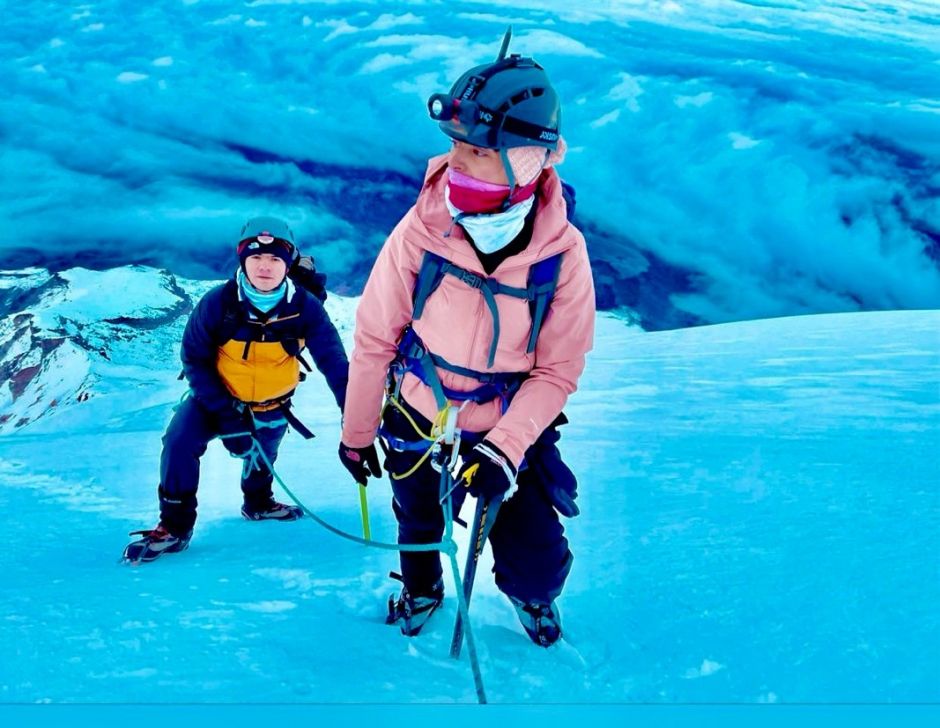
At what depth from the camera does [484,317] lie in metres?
1.29

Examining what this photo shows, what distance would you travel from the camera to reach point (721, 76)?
4.66m

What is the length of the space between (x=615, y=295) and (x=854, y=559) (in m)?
2.35

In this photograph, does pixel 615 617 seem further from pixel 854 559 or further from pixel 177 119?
pixel 177 119

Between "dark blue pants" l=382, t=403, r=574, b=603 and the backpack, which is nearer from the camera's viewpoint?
"dark blue pants" l=382, t=403, r=574, b=603

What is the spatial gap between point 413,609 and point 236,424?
0.63m

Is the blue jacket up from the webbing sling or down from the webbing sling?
down

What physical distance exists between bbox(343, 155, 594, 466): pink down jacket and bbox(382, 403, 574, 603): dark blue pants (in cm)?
9

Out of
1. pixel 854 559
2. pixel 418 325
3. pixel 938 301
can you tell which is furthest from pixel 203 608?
pixel 938 301

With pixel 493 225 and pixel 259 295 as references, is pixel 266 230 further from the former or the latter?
pixel 493 225

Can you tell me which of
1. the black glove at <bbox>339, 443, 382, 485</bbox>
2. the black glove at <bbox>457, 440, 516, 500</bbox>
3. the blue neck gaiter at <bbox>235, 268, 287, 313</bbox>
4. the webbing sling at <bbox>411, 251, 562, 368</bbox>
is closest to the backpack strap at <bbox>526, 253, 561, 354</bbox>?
the webbing sling at <bbox>411, 251, 562, 368</bbox>

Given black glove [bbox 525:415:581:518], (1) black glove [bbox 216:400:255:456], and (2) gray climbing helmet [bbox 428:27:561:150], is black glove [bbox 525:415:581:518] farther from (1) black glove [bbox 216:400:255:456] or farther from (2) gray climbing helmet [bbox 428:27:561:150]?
(1) black glove [bbox 216:400:255:456]

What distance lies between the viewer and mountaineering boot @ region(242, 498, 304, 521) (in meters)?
2.04

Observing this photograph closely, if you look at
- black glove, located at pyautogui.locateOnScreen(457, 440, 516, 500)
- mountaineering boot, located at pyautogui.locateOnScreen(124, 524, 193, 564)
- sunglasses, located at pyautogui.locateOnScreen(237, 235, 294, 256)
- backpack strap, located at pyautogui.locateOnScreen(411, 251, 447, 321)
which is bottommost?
mountaineering boot, located at pyautogui.locateOnScreen(124, 524, 193, 564)

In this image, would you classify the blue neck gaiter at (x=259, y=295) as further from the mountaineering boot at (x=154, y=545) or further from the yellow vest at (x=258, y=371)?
the mountaineering boot at (x=154, y=545)
